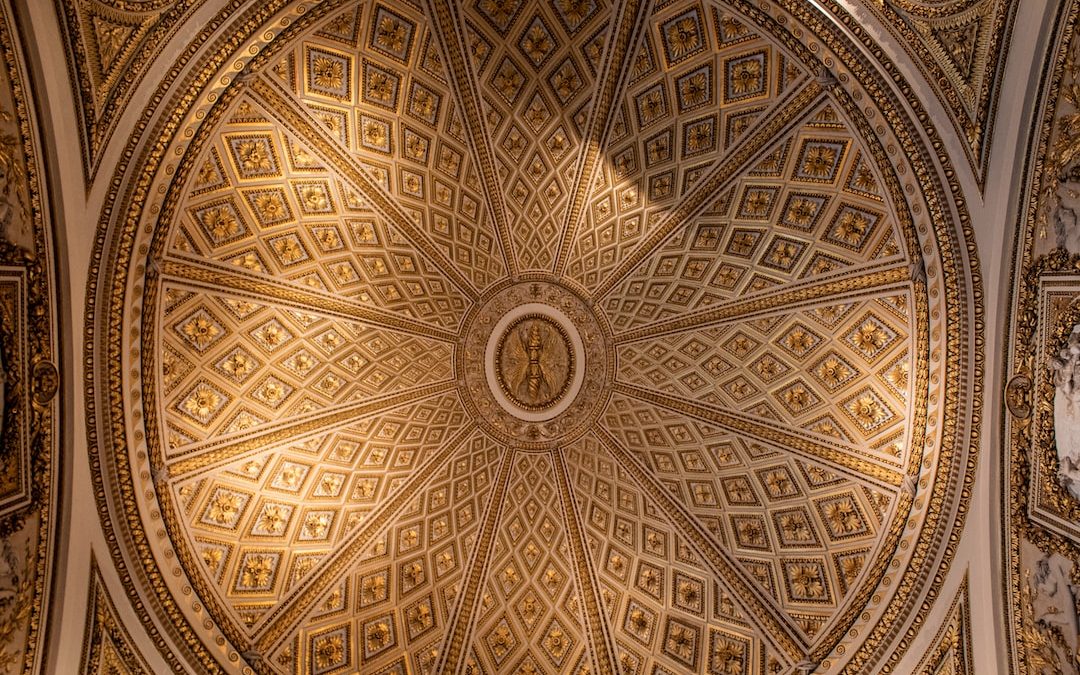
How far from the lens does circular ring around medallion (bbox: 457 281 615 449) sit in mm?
14102

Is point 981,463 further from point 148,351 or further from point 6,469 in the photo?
point 6,469

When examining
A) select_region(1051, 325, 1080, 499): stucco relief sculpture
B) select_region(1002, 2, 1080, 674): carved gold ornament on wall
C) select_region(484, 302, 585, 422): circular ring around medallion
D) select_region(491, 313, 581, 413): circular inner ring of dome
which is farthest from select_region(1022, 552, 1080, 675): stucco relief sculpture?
select_region(491, 313, 581, 413): circular inner ring of dome

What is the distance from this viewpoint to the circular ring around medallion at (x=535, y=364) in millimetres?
14102

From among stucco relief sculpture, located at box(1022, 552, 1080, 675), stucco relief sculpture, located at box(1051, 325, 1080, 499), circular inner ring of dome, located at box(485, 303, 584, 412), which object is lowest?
stucco relief sculpture, located at box(1022, 552, 1080, 675)

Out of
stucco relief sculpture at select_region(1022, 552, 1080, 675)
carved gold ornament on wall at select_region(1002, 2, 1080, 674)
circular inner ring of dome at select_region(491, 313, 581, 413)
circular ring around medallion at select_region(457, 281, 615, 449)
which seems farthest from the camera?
circular inner ring of dome at select_region(491, 313, 581, 413)

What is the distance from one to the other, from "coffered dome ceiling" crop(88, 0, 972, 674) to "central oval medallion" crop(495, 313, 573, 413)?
6 centimetres

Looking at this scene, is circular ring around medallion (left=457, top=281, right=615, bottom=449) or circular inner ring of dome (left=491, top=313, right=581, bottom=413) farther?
circular inner ring of dome (left=491, top=313, right=581, bottom=413)

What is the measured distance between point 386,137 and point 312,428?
4.76 metres

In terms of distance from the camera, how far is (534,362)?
14.2m

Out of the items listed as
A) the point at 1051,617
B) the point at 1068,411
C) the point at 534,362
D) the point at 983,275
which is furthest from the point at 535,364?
the point at 1051,617

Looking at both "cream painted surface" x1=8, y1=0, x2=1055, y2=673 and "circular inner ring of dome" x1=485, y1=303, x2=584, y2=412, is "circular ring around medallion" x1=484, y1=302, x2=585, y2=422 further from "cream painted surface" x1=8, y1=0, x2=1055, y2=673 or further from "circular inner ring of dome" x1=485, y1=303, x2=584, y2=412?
"cream painted surface" x1=8, y1=0, x2=1055, y2=673

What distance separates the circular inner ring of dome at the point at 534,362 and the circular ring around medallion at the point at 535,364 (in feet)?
0.06

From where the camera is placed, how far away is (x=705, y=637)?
13.3 metres

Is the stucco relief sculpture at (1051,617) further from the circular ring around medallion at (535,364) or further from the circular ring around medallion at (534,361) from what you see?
the circular ring around medallion at (534,361)
